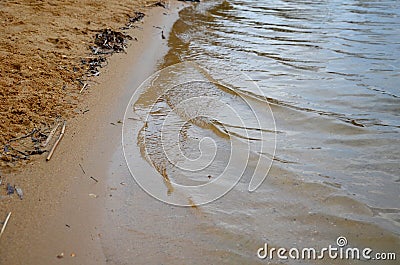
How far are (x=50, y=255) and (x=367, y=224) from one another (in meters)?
2.14

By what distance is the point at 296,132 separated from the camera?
13.7 ft

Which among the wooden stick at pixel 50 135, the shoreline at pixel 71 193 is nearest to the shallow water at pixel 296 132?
the shoreline at pixel 71 193

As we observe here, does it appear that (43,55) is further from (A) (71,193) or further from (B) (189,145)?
(A) (71,193)

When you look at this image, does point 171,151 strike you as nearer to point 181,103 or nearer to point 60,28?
point 181,103

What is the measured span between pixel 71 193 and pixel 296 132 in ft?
7.51

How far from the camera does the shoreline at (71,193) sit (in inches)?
99.8
